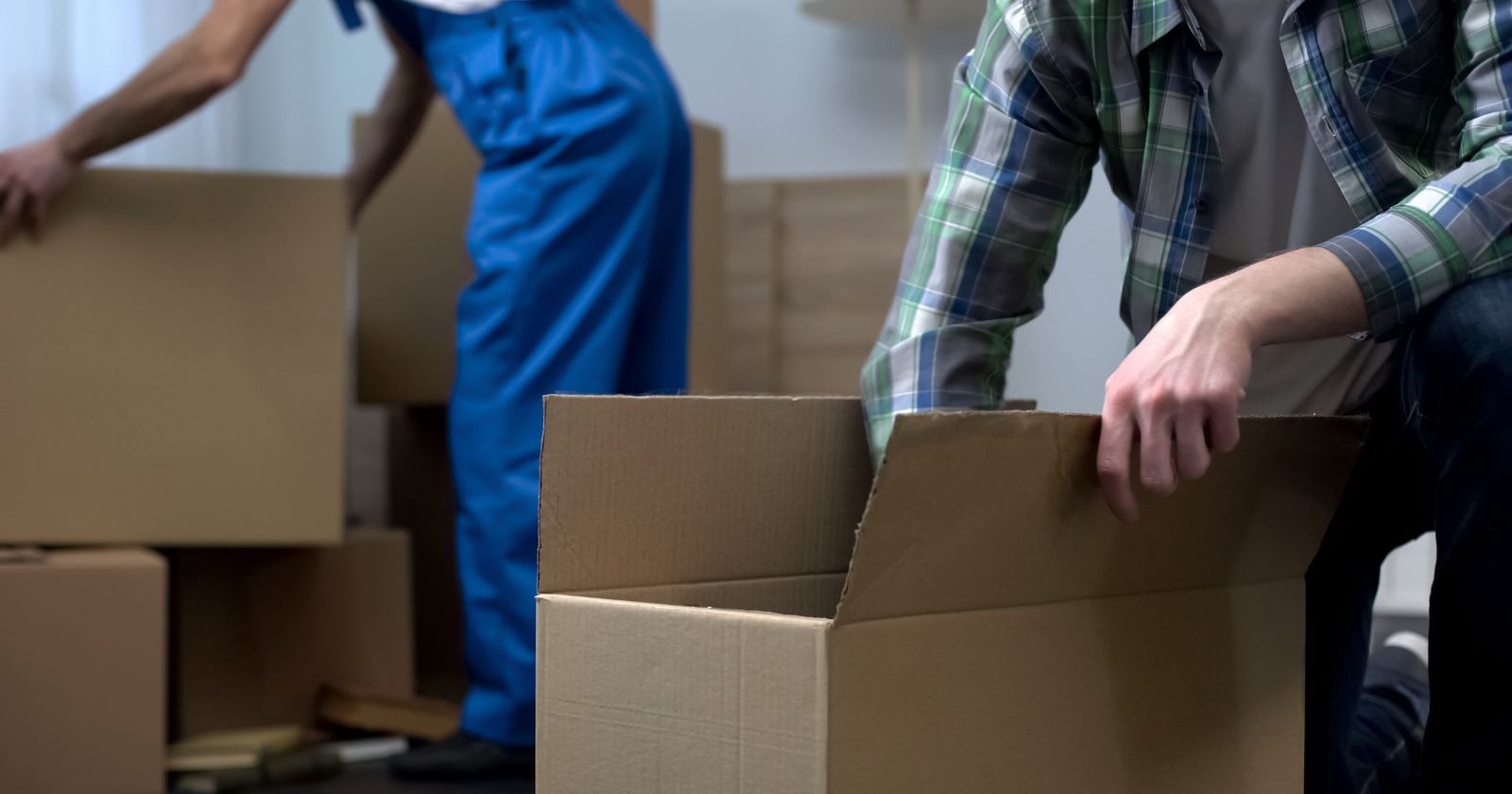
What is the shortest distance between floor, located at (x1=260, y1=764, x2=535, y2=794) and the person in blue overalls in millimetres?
15

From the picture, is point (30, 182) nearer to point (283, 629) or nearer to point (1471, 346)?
point (283, 629)

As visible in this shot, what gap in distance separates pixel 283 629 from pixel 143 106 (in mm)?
569

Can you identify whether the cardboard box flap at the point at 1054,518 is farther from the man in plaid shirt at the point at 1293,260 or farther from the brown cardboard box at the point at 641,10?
the brown cardboard box at the point at 641,10

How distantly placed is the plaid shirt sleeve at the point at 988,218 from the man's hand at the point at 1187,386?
21 centimetres

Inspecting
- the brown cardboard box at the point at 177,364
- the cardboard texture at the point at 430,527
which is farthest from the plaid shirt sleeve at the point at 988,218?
the cardboard texture at the point at 430,527

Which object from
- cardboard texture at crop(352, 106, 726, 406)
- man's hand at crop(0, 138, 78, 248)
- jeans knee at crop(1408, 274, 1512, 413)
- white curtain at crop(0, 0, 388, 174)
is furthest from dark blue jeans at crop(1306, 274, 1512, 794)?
white curtain at crop(0, 0, 388, 174)

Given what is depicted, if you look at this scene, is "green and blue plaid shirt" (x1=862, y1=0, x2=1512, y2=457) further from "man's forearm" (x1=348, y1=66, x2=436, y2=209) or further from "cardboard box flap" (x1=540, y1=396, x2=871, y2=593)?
"man's forearm" (x1=348, y1=66, x2=436, y2=209)

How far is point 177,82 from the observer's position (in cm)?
136

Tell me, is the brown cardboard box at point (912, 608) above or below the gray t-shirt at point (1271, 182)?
below

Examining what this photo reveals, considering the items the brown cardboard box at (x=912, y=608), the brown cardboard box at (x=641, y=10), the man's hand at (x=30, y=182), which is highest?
the brown cardboard box at (x=641, y=10)

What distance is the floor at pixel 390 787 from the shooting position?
1393mm

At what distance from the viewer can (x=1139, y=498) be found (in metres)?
0.65

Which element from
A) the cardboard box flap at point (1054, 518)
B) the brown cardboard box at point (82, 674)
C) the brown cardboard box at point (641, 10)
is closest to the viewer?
the cardboard box flap at point (1054, 518)

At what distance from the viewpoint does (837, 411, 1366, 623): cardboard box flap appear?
1.84 ft
